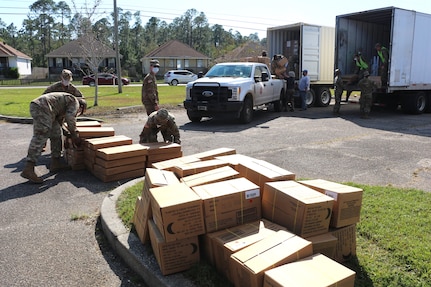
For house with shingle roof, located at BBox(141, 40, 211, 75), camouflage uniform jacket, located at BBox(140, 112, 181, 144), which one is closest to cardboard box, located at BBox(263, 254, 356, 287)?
camouflage uniform jacket, located at BBox(140, 112, 181, 144)

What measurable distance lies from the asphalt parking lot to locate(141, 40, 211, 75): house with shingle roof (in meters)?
50.7

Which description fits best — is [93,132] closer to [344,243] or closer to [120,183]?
[120,183]

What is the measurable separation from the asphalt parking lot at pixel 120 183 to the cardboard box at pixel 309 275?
1.42m

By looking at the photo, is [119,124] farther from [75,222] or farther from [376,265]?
[376,265]

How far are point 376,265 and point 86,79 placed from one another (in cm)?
4046

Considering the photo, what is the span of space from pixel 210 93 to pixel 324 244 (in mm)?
9000

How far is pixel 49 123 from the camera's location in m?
6.07

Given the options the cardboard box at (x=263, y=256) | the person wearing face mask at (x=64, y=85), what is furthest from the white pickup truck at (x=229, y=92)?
the cardboard box at (x=263, y=256)

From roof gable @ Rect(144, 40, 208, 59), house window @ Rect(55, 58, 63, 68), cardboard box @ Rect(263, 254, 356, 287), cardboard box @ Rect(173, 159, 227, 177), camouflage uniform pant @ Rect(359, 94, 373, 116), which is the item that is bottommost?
cardboard box @ Rect(263, 254, 356, 287)

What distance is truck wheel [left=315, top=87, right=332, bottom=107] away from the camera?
17.7m

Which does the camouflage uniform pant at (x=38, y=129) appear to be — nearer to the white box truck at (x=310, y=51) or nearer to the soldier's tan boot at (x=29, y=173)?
the soldier's tan boot at (x=29, y=173)

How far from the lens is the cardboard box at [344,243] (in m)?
3.34

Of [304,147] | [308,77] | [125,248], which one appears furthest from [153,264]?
[308,77]

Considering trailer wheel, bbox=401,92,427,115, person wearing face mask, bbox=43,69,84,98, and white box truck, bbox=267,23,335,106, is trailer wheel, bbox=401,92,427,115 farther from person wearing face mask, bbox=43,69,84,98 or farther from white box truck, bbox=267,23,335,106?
person wearing face mask, bbox=43,69,84,98
